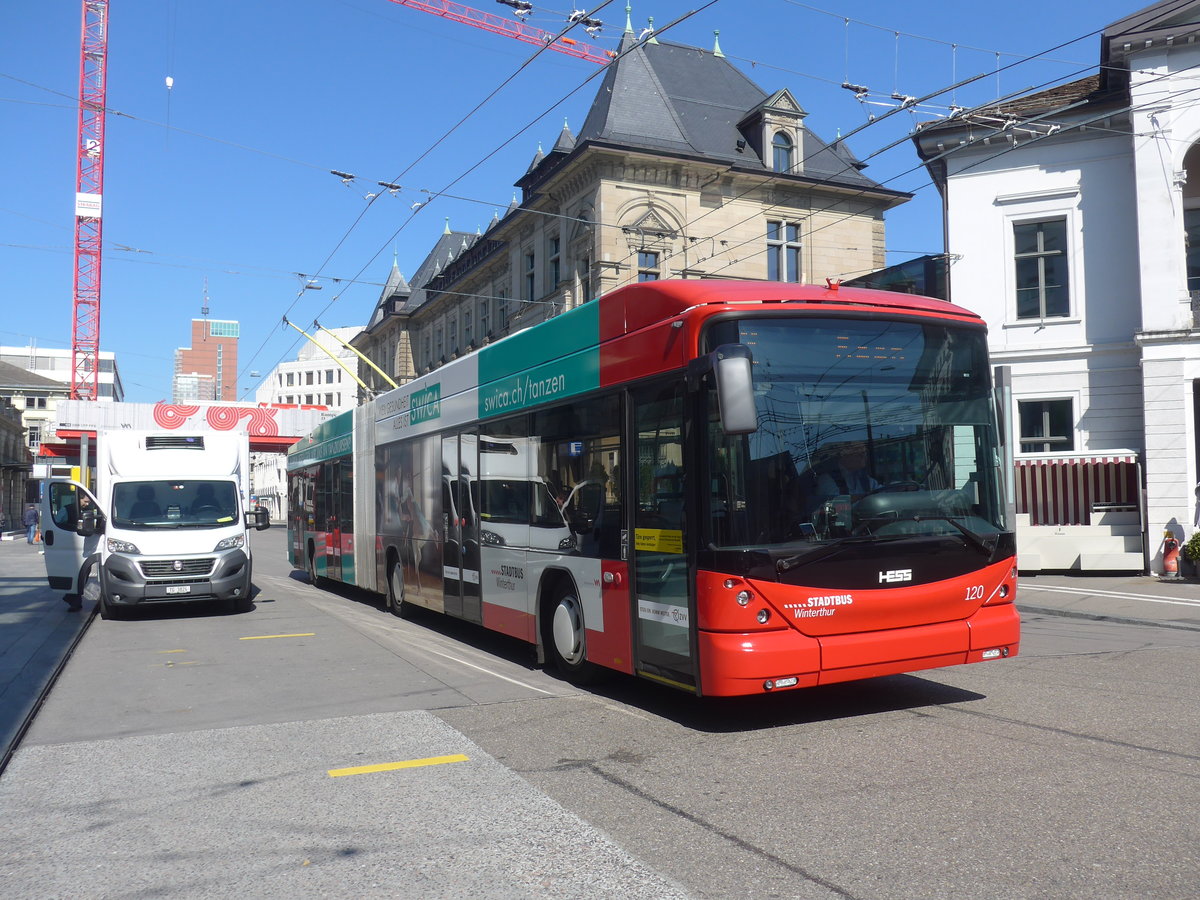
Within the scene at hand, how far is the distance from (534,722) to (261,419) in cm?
5320

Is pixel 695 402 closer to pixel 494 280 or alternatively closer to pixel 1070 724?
pixel 1070 724

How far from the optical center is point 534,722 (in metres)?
7.43

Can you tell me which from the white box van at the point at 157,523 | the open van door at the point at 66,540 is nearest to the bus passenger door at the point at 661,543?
the white box van at the point at 157,523

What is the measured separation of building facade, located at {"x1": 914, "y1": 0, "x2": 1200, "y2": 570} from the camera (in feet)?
65.6

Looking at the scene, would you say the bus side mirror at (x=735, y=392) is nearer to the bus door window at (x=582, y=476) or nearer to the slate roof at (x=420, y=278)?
the bus door window at (x=582, y=476)

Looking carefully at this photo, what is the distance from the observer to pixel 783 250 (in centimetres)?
3844

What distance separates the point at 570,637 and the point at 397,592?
638 cm

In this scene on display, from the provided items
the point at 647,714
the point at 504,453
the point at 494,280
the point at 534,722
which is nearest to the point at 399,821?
the point at 534,722

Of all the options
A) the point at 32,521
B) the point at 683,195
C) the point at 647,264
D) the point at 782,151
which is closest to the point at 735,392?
the point at 647,264

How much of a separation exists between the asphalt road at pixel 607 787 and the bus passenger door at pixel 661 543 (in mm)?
481

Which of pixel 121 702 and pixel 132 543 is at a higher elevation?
pixel 132 543

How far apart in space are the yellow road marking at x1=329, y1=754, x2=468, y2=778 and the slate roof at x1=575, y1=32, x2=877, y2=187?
30571 mm

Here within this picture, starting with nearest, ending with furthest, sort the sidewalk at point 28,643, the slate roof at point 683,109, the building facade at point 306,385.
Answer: the sidewalk at point 28,643, the slate roof at point 683,109, the building facade at point 306,385

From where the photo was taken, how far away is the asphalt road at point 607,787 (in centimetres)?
436
